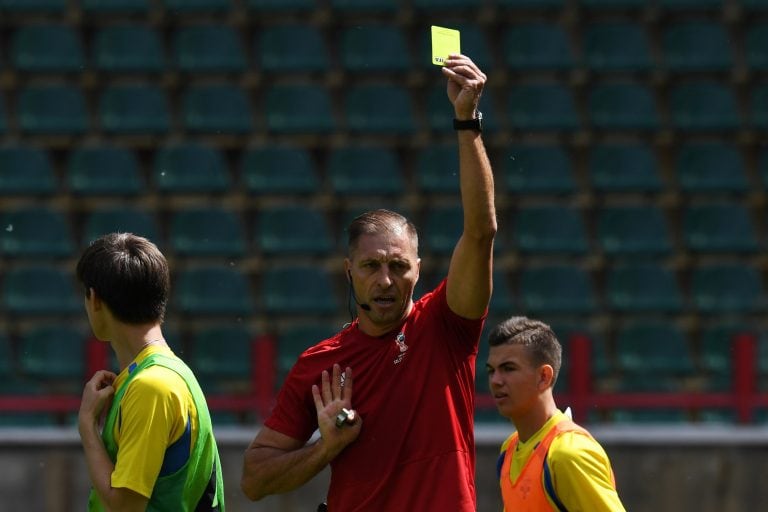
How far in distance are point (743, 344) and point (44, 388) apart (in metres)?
5.27

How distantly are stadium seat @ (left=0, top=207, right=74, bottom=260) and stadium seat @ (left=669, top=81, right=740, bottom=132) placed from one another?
17.7 ft

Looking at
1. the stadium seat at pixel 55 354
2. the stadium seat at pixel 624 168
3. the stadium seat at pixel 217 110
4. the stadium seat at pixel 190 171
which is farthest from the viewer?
the stadium seat at pixel 217 110

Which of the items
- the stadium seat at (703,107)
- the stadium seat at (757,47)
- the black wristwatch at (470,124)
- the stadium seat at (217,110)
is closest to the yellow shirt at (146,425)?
the black wristwatch at (470,124)

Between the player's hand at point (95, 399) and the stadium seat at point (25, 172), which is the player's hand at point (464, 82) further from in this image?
the stadium seat at point (25, 172)

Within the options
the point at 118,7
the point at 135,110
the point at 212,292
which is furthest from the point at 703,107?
the point at 118,7

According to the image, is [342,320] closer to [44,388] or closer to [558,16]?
[44,388]

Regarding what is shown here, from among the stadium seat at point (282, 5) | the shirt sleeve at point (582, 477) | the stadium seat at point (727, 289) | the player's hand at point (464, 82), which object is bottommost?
the stadium seat at point (727, 289)

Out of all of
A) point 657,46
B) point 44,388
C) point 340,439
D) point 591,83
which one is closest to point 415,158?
point 591,83

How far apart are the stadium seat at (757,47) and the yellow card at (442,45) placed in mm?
9459

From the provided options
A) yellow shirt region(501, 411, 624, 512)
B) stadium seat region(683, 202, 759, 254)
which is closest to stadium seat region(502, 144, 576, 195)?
stadium seat region(683, 202, 759, 254)

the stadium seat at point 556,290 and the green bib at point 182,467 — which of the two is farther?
the stadium seat at point 556,290

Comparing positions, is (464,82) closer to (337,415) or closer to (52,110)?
(337,415)

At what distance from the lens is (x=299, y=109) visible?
12039mm

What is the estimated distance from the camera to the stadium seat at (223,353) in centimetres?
1036
